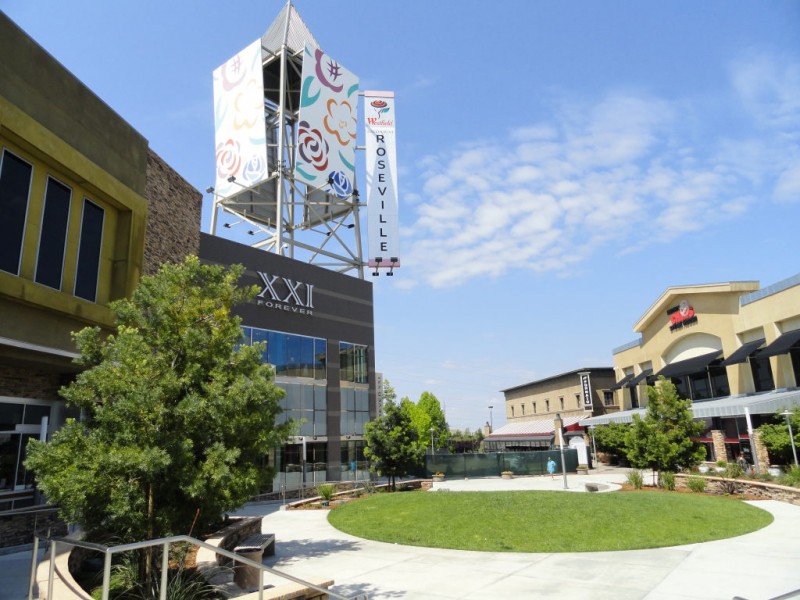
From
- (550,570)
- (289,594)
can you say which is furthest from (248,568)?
(550,570)

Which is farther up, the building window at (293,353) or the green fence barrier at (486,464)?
the building window at (293,353)

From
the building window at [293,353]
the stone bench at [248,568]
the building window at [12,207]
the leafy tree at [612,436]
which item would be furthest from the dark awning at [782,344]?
the building window at [12,207]

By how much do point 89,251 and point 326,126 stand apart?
95.0 ft

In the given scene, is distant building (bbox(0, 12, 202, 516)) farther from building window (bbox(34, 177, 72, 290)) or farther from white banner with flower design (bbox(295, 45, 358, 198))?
white banner with flower design (bbox(295, 45, 358, 198))

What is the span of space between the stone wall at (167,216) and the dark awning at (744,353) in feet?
104

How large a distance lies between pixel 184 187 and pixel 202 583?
47.7ft

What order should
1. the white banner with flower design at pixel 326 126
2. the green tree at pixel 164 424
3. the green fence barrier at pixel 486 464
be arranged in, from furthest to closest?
1. the white banner with flower design at pixel 326 126
2. the green fence barrier at pixel 486 464
3. the green tree at pixel 164 424

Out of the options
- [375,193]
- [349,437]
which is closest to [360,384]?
[349,437]

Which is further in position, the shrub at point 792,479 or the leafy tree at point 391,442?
the leafy tree at point 391,442

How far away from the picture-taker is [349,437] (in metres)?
37.5

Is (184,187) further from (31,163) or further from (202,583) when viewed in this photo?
(202,583)

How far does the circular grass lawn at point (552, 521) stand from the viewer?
44.6 ft

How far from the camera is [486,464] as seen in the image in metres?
39.5

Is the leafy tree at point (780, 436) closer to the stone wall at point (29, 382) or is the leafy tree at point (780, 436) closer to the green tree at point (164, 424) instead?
the green tree at point (164, 424)
